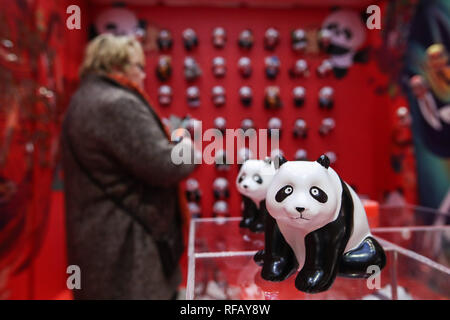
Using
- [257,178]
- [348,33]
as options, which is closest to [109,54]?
[257,178]

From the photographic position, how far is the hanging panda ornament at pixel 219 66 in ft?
8.97

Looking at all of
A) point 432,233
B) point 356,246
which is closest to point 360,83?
point 432,233

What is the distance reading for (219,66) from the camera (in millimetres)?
2738

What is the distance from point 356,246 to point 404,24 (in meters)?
2.37

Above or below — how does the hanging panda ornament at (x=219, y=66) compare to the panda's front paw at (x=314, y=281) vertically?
above

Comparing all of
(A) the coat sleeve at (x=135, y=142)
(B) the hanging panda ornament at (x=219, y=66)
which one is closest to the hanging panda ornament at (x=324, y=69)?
(B) the hanging panda ornament at (x=219, y=66)

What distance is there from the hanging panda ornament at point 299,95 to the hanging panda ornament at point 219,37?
0.70 meters

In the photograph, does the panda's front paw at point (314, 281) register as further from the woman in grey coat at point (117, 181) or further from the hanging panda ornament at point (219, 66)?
the hanging panda ornament at point (219, 66)

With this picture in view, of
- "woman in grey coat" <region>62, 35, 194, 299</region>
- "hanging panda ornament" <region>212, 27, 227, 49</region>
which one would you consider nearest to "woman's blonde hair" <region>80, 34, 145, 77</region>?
"woman in grey coat" <region>62, 35, 194, 299</region>

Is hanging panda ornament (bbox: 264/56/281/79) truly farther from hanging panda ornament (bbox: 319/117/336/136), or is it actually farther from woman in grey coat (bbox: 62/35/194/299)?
woman in grey coat (bbox: 62/35/194/299)

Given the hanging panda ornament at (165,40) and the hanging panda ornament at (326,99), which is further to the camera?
the hanging panda ornament at (165,40)

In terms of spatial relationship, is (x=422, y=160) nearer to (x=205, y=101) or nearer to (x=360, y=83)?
(x=360, y=83)

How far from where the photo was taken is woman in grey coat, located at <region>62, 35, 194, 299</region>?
112cm

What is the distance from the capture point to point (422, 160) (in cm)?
227
